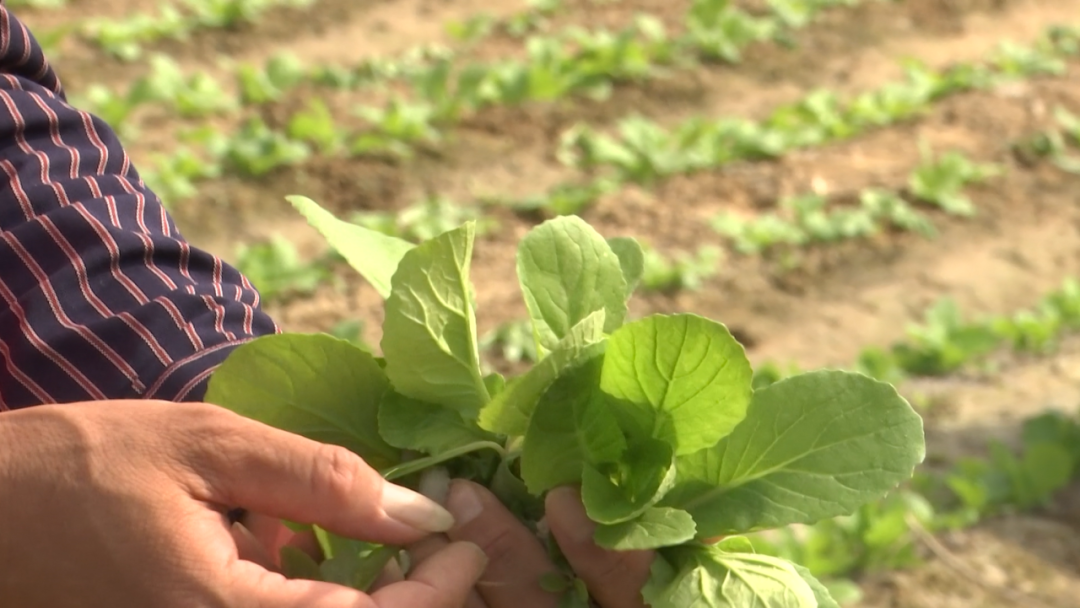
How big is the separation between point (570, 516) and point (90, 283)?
24.2 inches

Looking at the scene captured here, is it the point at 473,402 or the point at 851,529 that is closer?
the point at 473,402

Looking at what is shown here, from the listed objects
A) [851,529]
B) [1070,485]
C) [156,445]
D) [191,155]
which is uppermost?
[156,445]

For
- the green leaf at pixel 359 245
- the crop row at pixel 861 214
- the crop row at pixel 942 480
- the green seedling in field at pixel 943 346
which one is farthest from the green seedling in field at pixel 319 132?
the green leaf at pixel 359 245

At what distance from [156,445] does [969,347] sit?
310cm

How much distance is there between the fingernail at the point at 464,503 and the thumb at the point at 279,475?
7 cm

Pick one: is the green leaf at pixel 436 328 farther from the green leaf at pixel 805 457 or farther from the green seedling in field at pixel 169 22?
the green seedling in field at pixel 169 22

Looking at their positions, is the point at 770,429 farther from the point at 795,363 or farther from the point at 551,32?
the point at 551,32

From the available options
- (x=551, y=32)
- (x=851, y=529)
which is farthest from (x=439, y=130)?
(x=851, y=529)

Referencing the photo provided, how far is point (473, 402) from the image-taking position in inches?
41.6

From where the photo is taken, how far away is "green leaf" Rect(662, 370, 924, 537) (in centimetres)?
99

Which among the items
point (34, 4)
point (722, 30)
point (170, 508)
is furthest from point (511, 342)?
point (34, 4)

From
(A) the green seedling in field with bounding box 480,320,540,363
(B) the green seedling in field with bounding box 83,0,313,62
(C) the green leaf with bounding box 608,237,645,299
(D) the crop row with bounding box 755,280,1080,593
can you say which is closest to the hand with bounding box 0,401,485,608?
(C) the green leaf with bounding box 608,237,645,299

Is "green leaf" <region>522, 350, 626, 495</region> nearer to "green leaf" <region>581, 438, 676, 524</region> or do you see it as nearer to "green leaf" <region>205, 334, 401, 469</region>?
"green leaf" <region>581, 438, 676, 524</region>

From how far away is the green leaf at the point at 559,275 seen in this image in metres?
1.05
